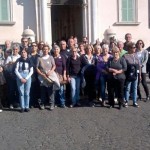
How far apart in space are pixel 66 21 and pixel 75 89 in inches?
551

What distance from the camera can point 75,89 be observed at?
9.84 m

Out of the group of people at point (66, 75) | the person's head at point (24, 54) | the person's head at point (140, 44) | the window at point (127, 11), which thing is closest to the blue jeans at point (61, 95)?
the group of people at point (66, 75)

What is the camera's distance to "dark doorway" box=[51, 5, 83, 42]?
67.7ft

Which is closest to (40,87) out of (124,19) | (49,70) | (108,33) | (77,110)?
(49,70)

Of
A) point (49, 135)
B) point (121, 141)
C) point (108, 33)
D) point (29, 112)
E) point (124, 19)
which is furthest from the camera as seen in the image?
point (124, 19)

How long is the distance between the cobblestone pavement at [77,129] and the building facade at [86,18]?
9180 mm

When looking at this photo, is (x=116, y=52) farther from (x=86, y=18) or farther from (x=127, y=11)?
(x=127, y=11)

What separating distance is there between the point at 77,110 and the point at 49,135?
2.27 m

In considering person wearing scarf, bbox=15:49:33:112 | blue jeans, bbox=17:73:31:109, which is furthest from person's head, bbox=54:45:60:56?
blue jeans, bbox=17:73:31:109

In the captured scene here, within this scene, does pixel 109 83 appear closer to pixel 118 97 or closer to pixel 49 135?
pixel 118 97

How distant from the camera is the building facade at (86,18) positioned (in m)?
17.9

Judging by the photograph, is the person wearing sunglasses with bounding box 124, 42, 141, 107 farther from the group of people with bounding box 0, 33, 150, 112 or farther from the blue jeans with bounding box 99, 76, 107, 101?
the blue jeans with bounding box 99, 76, 107, 101

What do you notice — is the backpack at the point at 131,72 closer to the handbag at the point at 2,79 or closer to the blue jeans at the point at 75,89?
the blue jeans at the point at 75,89

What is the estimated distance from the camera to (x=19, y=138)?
701 centimetres
